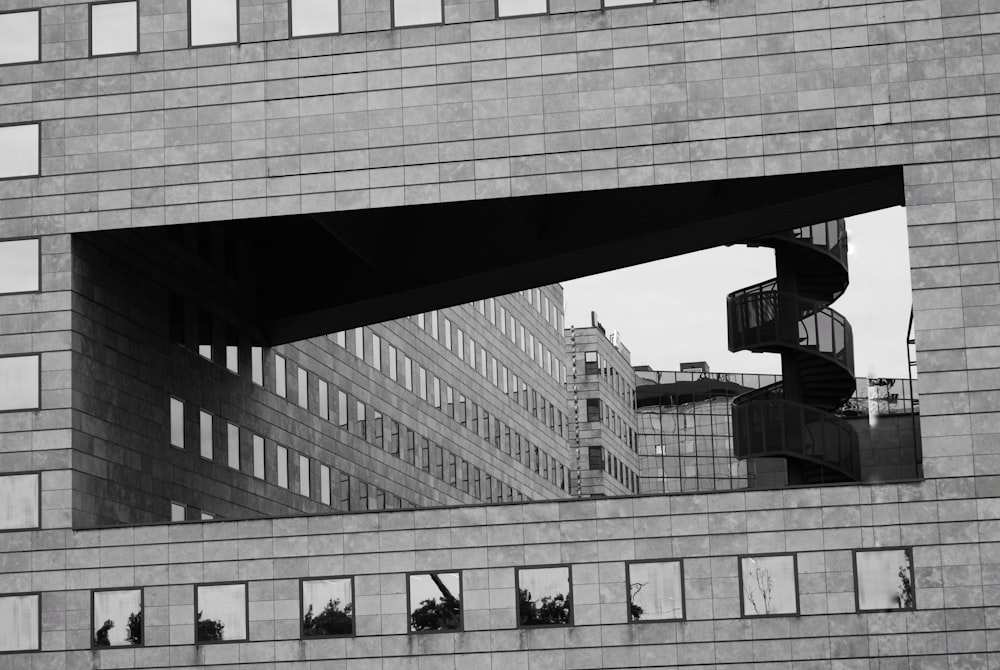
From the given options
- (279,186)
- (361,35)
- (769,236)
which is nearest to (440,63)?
(361,35)

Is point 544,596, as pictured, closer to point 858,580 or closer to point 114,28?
point 858,580

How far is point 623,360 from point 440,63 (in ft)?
374

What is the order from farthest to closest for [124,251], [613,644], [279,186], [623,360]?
1. [623,360]
2. [124,251]
3. [279,186]
4. [613,644]

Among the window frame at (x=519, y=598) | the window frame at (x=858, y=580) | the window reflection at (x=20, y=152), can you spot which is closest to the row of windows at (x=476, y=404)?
the window reflection at (x=20, y=152)

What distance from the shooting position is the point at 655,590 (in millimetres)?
42406

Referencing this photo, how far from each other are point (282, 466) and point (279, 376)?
3262mm

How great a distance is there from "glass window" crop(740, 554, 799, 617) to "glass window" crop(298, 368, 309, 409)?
88.6 feet

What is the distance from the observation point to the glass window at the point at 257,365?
60.0 meters

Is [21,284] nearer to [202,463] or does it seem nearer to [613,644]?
[202,463]

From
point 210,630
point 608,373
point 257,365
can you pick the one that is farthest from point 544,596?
point 608,373

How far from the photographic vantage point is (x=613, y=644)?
42.3 metres

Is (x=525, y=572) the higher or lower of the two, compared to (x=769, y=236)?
lower

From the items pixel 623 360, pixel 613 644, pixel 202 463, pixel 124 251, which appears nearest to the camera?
pixel 613 644

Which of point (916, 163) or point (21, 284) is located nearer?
point (916, 163)
